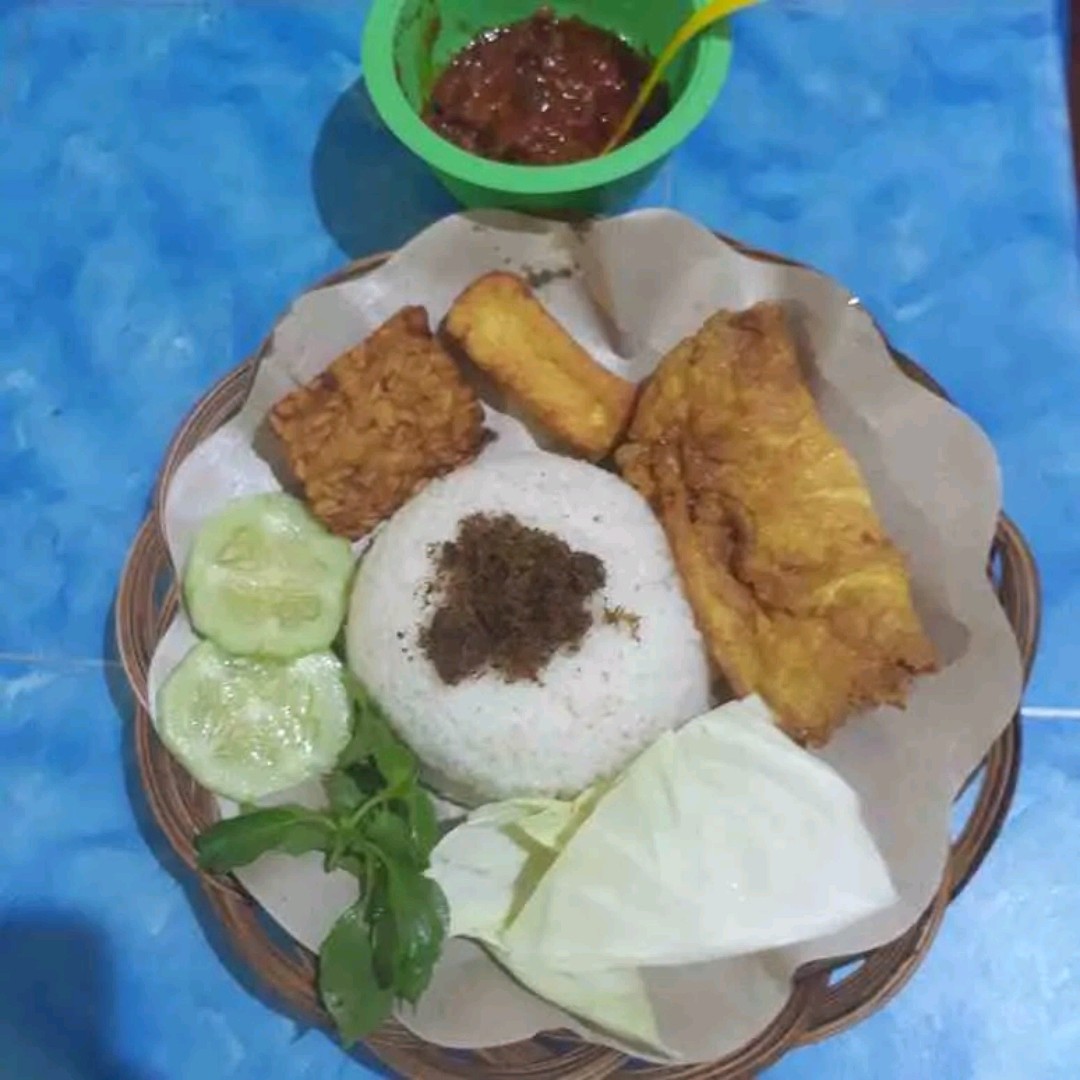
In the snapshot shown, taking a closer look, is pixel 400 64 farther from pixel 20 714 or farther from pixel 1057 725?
pixel 1057 725

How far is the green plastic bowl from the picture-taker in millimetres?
2010

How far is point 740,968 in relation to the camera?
1.79 m

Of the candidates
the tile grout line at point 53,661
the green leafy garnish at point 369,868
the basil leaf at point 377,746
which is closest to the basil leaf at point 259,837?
the green leafy garnish at point 369,868

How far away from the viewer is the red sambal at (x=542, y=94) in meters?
2.12

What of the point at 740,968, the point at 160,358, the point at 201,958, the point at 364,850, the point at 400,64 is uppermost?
the point at 400,64

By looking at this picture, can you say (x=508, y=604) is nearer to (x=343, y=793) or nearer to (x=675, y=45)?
(x=343, y=793)

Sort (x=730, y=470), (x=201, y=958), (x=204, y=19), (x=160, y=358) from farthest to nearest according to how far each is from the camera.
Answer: (x=204, y=19), (x=160, y=358), (x=201, y=958), (x=730, y=470)

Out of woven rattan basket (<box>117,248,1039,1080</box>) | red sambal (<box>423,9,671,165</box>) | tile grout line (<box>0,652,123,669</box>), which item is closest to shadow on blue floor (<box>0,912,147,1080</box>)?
woven rattan basket (<box>117,248,1039,1080</box>)

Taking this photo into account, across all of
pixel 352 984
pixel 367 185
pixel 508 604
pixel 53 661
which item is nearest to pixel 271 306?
pixel 367 185

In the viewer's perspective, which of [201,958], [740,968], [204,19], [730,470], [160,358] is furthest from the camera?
[204,19]

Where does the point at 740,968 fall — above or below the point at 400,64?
below

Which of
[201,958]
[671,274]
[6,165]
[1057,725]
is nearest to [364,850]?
[201,958]

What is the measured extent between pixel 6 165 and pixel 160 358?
1.55 ft

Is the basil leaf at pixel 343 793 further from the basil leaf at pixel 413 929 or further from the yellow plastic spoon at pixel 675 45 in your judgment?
the yellow plastic spoon at pixel 675 45
